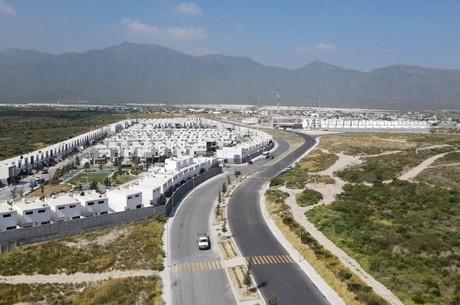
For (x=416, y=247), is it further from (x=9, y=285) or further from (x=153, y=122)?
(x=153, y=122)

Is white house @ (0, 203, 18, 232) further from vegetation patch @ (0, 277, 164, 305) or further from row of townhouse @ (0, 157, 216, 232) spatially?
vegetation patch @ (0, 277, 164, 305)

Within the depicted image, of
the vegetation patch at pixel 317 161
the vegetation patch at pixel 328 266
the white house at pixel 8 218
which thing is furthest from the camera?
the vegetation patch at pixel 317 161

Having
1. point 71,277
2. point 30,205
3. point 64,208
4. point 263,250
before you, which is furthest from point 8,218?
point 263,250

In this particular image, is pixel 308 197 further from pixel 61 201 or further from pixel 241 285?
pixel 61 201

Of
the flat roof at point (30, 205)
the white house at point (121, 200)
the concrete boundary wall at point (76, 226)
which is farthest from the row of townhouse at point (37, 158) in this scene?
the concrete boundary wall at point (76, 226)

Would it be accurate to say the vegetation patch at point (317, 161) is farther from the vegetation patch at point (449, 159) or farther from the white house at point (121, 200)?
the white house at point (121, 200)

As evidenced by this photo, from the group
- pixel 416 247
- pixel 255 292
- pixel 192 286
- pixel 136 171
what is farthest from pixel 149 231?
pixel 136 171
